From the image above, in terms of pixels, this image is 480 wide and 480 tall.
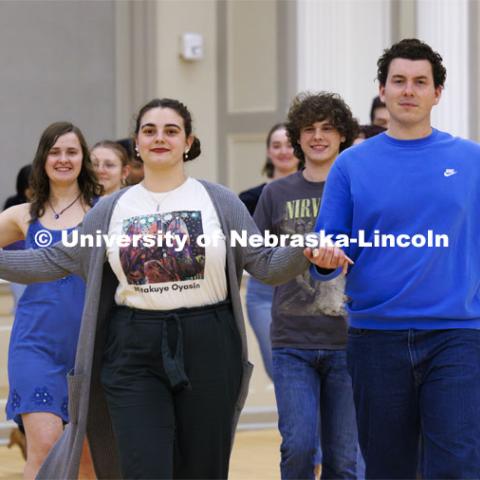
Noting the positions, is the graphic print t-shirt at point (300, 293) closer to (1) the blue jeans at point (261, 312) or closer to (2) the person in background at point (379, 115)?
(2) the person in background at point (379, 115)

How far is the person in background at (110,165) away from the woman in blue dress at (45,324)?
101 centimetres

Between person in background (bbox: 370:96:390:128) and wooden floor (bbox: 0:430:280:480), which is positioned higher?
person in background (bbox: 370:96:390:128)

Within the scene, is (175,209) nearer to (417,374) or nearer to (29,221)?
(417,374)

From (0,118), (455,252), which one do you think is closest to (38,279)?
(455,252)

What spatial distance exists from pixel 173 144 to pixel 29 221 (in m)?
1.38

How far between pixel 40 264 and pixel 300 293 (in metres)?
1.39

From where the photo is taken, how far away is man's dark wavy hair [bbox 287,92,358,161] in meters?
6.22

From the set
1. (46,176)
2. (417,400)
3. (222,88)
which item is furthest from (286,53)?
(417,400)

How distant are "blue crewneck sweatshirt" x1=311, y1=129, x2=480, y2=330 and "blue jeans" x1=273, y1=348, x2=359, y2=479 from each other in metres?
1.17

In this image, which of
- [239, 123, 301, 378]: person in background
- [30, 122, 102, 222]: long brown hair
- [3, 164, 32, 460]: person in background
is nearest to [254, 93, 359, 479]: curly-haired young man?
[30, 122, 102, 222]: long brown hair

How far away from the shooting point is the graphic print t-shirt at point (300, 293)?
598 cm

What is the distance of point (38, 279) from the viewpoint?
5.16 meters

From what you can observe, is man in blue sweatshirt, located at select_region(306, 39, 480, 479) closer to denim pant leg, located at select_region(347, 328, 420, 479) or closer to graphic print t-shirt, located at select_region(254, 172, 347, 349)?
denim pant leg, located at select_region(347, 328, 420, 479)

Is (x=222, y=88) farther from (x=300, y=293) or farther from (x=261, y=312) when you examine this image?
(x=300, y=293)
